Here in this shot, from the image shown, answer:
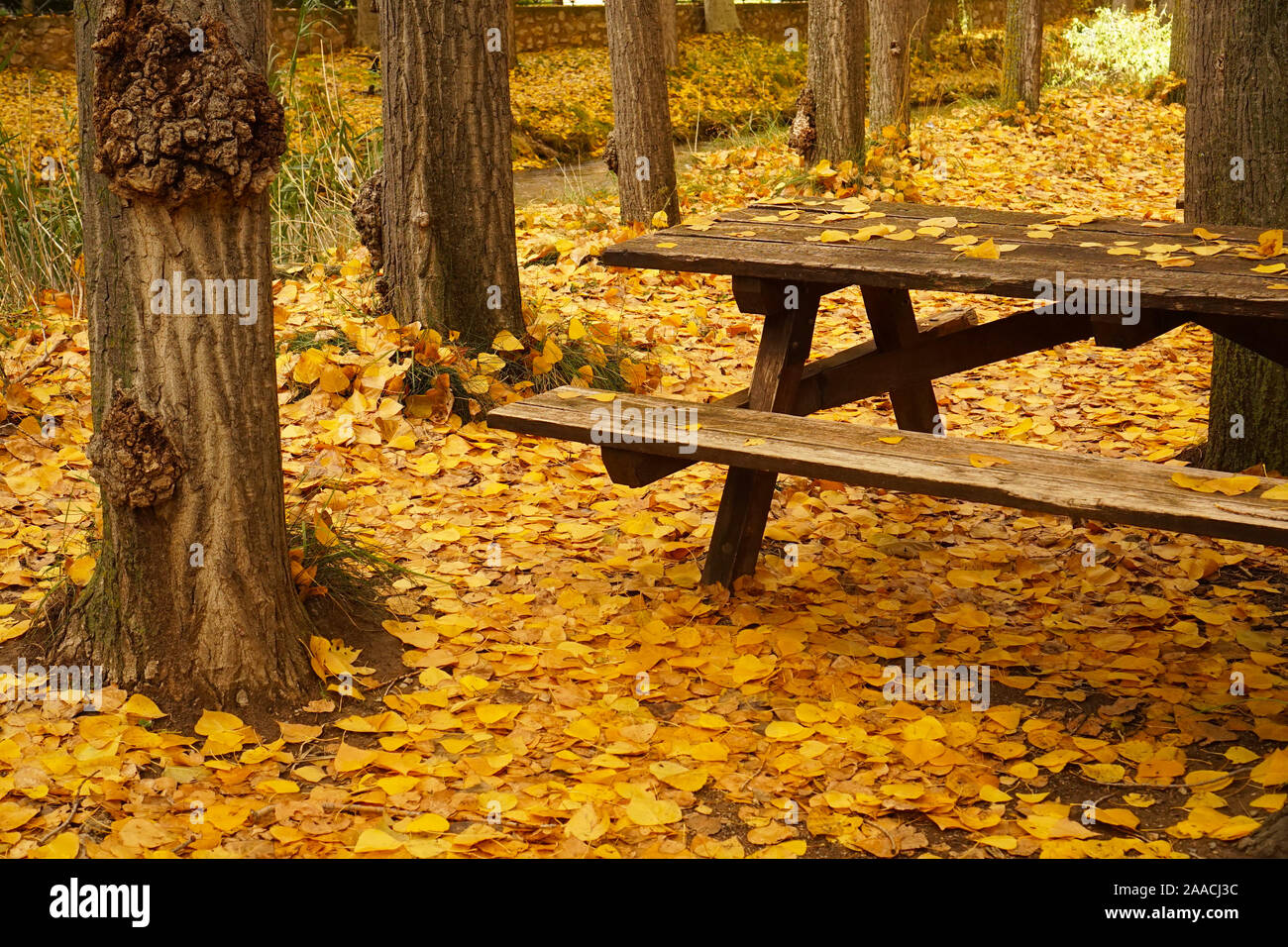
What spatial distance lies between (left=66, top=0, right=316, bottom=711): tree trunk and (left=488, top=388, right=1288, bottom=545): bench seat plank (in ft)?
2.25

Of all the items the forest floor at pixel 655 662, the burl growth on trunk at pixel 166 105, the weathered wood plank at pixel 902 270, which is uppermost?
the burl growth on trunk at pixel 166 105

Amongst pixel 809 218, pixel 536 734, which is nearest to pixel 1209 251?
pixel 809 218

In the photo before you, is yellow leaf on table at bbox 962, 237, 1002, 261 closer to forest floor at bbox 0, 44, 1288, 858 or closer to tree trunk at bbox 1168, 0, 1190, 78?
forest floor at bbox 0, 44, 1288, 858

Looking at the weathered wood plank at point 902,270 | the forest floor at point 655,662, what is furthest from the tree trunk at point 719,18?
the weathered wood plank at point 902,270

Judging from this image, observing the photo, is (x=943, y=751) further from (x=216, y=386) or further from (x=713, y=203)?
(x=713, y=203)

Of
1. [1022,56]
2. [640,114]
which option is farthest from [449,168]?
[1022,56]

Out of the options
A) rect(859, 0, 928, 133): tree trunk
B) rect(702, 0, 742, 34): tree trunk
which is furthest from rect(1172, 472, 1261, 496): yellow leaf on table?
rect(702, 0, 742, 34): tree trunk

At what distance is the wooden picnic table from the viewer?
7.99ft

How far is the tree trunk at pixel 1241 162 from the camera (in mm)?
3465

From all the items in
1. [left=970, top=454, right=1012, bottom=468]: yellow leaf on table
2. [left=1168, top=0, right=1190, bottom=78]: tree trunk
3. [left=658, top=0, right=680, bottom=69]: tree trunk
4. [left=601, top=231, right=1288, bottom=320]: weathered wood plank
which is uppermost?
[left=658, top=0, right=680, bottom=69]: tree trunk

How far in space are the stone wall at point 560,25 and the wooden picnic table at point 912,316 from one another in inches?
521

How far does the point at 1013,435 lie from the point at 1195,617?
4.47 feet

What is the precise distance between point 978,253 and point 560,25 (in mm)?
17700

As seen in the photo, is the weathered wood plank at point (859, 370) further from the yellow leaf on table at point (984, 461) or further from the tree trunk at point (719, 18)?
the tree trunk at point (719, 18)
